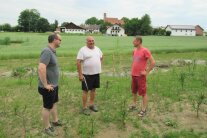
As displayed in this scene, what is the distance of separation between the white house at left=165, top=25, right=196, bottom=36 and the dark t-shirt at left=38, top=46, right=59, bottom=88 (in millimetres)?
126550

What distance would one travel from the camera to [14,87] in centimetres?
1062

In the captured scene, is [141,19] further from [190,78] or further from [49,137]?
[49,137]

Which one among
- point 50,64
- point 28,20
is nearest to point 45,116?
point 50,64

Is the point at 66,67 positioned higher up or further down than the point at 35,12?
further down

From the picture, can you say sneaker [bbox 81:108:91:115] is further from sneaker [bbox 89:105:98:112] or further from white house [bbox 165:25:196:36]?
white house [bbox 165:25:196:36]

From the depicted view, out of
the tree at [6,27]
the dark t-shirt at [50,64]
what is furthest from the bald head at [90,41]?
the tree at [6,27]

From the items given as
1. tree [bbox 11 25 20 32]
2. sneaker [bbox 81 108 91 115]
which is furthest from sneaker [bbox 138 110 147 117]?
tree [bbox 11 25 20 32]

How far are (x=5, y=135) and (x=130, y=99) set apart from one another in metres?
3.60

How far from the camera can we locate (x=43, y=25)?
104125 millimetres

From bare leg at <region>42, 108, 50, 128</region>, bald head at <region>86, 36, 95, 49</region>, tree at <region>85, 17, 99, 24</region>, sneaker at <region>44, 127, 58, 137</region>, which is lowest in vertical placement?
sneaker at <region>44, 127, 58, 137</region>

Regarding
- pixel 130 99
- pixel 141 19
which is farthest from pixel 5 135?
pixel 141 19

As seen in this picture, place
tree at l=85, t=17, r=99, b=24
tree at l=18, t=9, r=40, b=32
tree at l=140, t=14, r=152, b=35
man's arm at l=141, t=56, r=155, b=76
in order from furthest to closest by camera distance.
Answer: tree at l=85, t=17, r=99, b=24 < tree at l=18, t=9, r=40, b=32 < tree at l=140, t=14, r=152, b=35 < man's arm at l=141, t=56, r=155, b=76

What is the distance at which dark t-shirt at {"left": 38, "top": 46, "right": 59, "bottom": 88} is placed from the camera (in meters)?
6.26

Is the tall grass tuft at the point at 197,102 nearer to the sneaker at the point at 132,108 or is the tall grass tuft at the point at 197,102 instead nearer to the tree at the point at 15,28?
the sneaker at the point at 132,108
